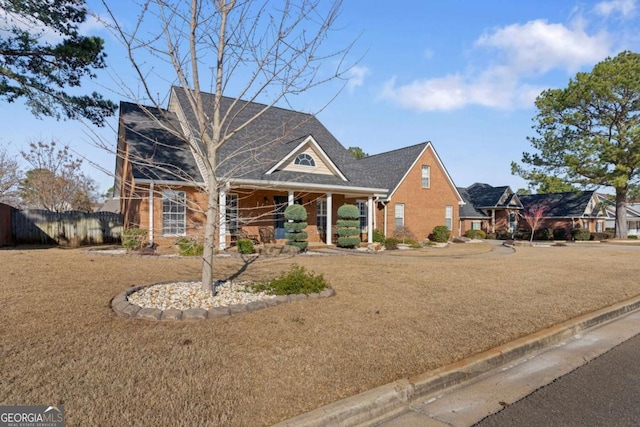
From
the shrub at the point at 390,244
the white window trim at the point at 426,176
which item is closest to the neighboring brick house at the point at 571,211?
the white window trim at the point at 426,176

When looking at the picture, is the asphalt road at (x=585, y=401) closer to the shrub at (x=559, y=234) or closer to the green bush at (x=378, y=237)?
the green bush at (x=378, y=237)

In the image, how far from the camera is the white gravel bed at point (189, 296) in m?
6.02

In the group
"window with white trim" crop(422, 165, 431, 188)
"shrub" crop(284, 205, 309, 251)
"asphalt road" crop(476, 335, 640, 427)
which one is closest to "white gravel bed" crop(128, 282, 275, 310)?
"asphalt road" crop(476, 335, 640, 427)

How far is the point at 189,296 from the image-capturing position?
6469 millimetres

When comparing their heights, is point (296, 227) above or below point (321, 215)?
below

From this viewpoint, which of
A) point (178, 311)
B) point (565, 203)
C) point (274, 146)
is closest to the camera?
point (178, 311)

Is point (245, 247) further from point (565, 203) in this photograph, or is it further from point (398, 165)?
point (565, 203)

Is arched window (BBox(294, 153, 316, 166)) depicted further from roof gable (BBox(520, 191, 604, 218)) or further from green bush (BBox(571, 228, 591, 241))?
roof gable (BBox(520, 191, 604, 218))

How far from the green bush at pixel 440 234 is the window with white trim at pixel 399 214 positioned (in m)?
2.77

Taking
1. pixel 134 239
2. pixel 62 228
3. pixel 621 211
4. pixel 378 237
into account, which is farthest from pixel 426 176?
pixel 621 211

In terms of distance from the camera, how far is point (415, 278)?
941cm

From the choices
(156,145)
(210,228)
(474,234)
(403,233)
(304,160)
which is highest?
(156,145)

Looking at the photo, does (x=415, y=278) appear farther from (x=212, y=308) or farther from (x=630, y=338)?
(x=212, y=308)

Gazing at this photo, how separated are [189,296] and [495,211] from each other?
121 ft
